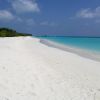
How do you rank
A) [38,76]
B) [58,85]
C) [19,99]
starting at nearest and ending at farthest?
[19,99] < [58,85] < [38,76]

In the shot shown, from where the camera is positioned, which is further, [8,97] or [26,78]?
→ [26,78]

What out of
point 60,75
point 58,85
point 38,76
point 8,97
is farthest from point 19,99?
point 60,75

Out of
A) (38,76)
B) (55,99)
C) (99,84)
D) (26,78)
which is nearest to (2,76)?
(26,78)

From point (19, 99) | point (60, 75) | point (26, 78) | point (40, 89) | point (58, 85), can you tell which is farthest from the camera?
point (60, 75)

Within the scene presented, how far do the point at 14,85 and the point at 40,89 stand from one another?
77 cm

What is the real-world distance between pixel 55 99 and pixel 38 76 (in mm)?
2088

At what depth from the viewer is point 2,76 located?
628cm

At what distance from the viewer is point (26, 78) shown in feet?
21.1

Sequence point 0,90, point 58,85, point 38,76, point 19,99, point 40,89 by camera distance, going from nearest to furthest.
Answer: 1. point 19,99
2. point 0,90
3. point 40,89
4. point 58,85
5. point 38,76

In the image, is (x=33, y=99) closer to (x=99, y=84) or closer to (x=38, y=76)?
(x=38, y=76)

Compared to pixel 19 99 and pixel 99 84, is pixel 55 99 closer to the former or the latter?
pixel 19 99

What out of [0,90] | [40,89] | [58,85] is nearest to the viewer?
[0,90]

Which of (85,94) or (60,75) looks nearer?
(85,94)

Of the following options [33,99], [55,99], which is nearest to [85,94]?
[55,99]
